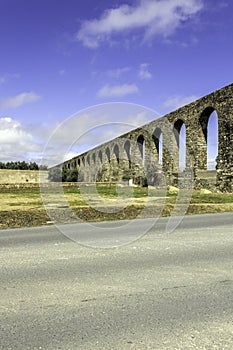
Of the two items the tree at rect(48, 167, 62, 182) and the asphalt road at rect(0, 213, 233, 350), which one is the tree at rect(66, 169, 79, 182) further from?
the asphalt road at rect(0, 213, 233, 350)

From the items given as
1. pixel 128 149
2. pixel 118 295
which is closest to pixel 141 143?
pixel 128 149

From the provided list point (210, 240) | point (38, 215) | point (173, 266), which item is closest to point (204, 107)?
point (38, 215)

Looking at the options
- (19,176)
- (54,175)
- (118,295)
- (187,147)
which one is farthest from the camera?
(19,176)

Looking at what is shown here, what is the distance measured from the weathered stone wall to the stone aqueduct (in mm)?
9332

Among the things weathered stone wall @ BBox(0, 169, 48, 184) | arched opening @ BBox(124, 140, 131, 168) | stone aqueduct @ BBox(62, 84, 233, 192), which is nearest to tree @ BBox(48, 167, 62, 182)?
weathered stone wall @ BBox(0, 169, 48, 184)

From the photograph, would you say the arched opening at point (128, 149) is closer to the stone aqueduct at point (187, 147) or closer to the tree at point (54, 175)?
the stone aqueduct at point (187, 147)

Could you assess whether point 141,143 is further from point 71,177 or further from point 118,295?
point 118,295

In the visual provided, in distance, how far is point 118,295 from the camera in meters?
4.09

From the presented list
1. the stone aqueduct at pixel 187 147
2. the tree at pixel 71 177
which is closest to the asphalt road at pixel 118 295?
the stone aqueduct at pixel 187 147

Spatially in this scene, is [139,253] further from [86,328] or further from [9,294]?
[86,328]

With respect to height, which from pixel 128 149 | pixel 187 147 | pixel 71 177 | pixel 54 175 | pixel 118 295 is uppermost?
pixel 128 149

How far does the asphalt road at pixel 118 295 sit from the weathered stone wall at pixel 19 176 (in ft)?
102

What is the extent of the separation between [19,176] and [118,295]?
3582 cm

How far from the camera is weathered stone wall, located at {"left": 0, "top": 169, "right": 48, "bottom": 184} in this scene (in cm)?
3726
